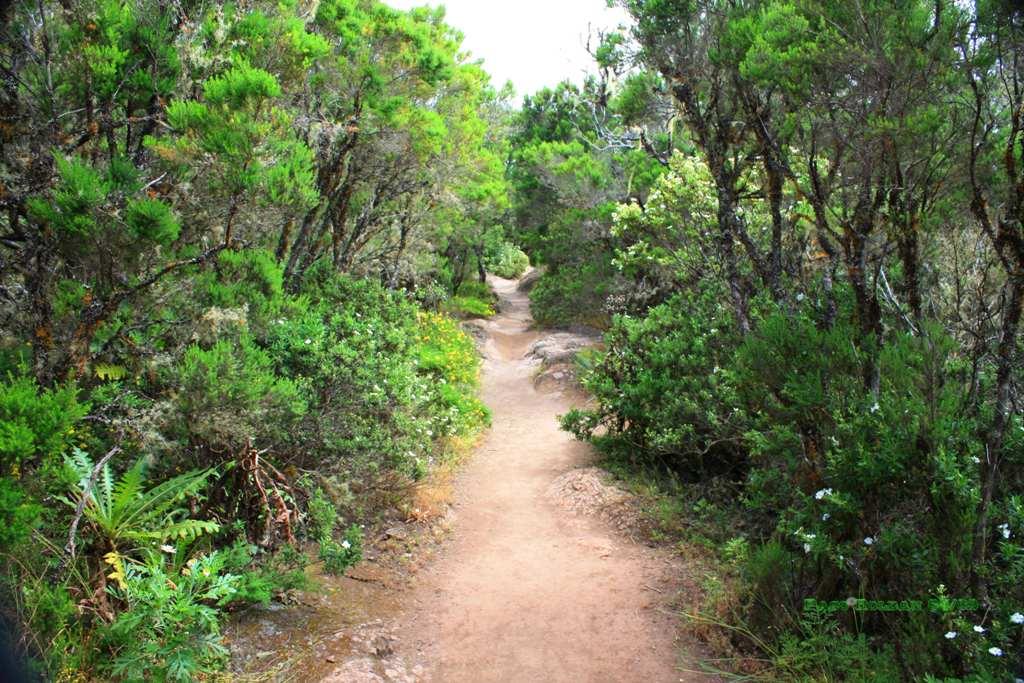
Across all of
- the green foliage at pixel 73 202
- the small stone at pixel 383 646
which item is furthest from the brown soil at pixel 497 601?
the green foliage at pixel 73 202

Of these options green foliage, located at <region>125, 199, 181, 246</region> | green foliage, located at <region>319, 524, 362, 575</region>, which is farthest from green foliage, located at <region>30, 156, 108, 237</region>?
green foliage, located at <region>319, 524, 362, 575</region>

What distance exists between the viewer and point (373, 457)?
22.6ft

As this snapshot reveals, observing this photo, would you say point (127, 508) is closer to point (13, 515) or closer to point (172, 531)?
point (172, 531)

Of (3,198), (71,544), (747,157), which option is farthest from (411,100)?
(71,544)

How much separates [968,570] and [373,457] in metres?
4.96

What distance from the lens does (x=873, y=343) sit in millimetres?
4445

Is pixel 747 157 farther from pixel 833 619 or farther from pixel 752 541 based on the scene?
pixel 833 619

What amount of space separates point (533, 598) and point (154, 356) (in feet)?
11.3

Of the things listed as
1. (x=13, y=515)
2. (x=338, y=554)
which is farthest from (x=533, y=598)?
(x=13, y=515)

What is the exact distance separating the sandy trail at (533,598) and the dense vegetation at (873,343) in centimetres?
70

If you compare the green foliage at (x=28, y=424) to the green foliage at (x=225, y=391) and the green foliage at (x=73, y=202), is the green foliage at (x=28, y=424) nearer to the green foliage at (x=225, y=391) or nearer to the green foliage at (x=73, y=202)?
the green foliage at (x=73, y=202)

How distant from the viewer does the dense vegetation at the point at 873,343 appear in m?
3.53

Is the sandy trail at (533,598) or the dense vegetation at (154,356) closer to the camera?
the dense vegetation at (154,356)

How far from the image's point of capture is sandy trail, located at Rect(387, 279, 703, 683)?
187 inches
